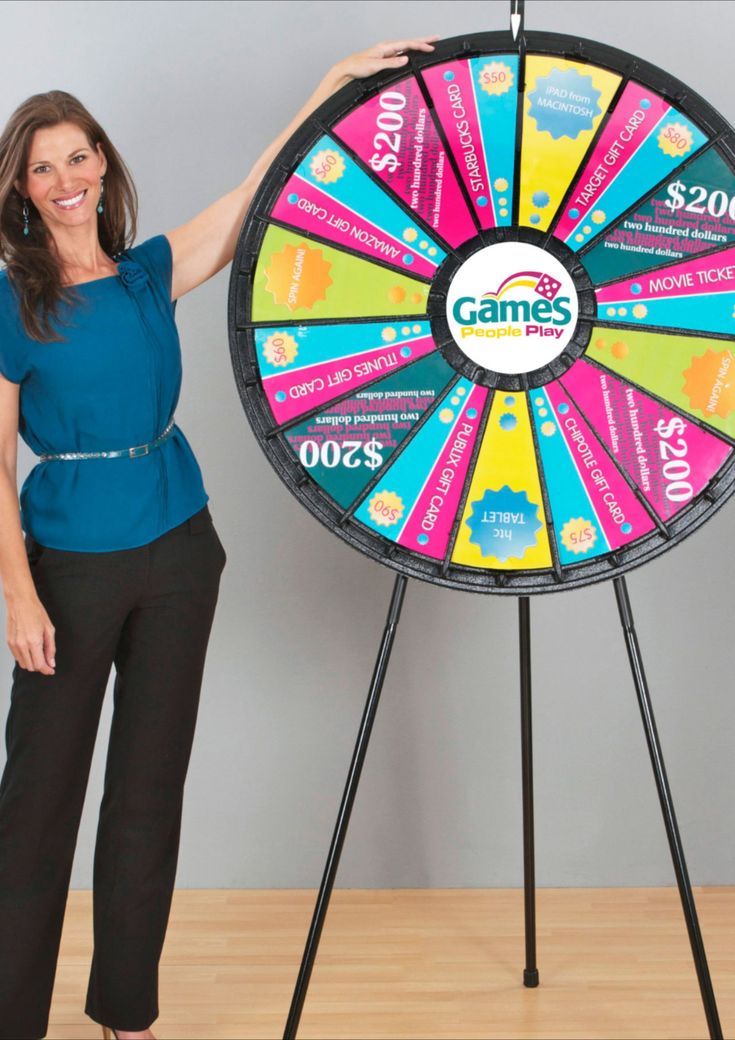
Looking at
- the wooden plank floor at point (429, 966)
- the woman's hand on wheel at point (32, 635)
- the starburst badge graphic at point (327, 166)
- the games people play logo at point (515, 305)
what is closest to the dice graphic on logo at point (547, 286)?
the games people play logo at point (515, 305)

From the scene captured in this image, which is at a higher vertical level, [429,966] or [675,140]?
[675,140]

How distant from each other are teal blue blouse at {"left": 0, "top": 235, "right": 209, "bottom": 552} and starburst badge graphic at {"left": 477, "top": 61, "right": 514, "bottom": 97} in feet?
2.00

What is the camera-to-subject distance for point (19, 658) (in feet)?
6.02

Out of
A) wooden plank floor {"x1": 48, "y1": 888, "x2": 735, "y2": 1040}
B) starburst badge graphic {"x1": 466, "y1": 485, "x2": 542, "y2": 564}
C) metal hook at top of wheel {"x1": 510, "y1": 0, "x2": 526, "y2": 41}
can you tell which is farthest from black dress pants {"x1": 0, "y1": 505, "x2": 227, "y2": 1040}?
metal hook at top of wheel {"x1": 510, "y1": 0, "x2": 526, "y2": 41}

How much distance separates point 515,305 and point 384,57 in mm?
410

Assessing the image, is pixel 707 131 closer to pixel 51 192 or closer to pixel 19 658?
pixel 51 192

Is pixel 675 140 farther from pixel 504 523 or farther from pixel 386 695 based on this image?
pixel 386 695

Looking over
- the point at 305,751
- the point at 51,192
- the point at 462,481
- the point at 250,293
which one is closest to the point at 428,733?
the point at 305,751

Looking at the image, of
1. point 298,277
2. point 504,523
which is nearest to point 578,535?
point 504,523

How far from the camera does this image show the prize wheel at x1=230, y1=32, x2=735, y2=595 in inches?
66.8

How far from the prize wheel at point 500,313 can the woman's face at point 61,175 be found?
10.9 inches

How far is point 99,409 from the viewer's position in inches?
72.2

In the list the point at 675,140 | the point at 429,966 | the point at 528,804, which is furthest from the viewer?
the point at 429,966

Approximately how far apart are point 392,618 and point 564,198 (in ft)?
2.18
